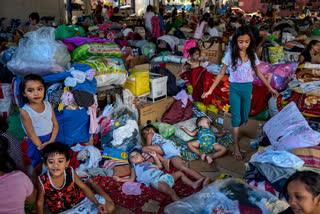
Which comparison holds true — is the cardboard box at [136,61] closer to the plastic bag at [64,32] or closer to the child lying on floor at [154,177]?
the plastic bag at [64,32]

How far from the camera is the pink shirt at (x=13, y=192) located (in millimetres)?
1543

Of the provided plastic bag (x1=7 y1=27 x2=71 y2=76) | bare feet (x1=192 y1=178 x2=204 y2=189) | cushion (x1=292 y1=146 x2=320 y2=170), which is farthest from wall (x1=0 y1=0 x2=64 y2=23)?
cushion (x1=292 y1=146 x2=320 y2=170)

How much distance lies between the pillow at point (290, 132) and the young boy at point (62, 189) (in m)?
1.58

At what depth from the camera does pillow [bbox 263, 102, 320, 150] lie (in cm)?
227

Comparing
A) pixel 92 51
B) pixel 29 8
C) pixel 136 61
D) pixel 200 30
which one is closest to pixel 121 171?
pixel 92 51

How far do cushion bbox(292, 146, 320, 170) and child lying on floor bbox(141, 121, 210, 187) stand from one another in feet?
3.22

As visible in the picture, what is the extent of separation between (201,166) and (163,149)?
48 centimetres

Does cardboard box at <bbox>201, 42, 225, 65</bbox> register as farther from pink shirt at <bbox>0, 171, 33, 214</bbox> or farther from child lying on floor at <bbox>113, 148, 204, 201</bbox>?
pink shirt at <bbox>0, 171, 33, 214</bbox>

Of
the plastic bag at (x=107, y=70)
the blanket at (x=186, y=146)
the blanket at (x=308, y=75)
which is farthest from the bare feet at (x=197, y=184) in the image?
the blanket at (x=308, y=75)

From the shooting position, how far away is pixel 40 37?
309 cm

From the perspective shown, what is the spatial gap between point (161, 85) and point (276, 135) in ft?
6.48

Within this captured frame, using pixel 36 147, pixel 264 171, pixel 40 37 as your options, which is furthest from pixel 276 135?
pixel 40 37

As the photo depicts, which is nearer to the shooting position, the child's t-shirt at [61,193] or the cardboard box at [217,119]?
the child's t-shirt at [61,193]

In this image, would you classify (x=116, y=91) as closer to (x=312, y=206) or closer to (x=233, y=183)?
(x=233, y=183)
